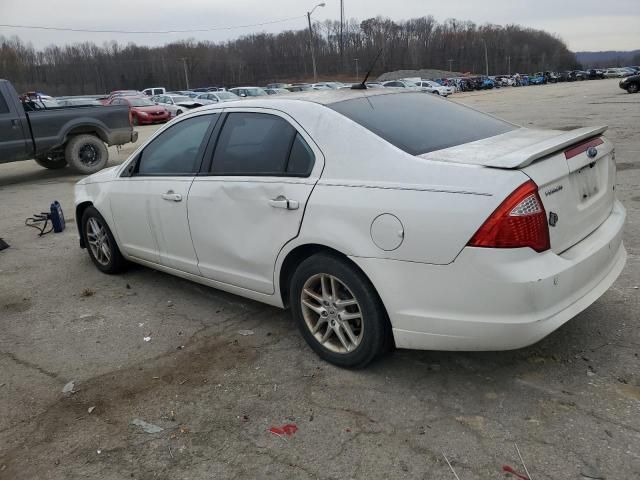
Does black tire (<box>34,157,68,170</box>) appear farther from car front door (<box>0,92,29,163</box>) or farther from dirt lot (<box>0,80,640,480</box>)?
dirt lot (<box>0,80,640,480</box>)

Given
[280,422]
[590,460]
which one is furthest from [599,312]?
[280,422]

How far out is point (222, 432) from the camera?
2877mm

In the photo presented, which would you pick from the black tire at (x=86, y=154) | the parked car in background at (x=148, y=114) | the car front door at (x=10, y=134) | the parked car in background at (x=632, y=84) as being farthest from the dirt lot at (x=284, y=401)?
the parked car in background at (x=632, y=84)

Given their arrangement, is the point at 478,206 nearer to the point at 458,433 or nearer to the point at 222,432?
the point at 458,433

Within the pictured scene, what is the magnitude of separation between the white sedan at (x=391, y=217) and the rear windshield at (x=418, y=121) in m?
0.02

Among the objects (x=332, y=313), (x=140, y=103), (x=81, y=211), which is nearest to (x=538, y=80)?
(x=140, y=103)

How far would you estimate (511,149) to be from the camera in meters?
3.03

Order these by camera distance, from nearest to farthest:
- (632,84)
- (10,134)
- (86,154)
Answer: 1. (10,134)
2. (86,154)
3. (632,84)

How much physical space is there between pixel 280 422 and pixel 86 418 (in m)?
1.07

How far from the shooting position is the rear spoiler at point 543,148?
107 inches

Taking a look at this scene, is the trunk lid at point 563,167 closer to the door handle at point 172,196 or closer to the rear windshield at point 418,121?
the rear windshield at point 418,121

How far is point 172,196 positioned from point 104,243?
1.51 meters

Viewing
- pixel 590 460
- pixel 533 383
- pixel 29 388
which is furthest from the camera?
pixel 29 388

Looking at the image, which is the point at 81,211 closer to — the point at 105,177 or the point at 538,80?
the point at 105,177
